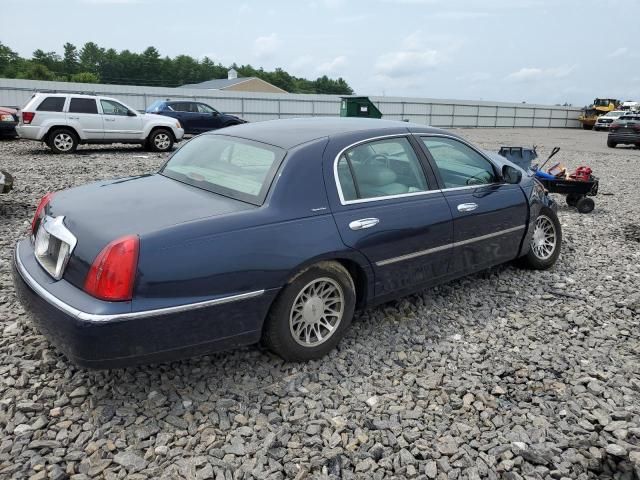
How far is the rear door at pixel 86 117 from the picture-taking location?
1367 centimetres

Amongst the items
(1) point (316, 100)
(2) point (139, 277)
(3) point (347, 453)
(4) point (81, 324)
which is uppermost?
(1) point (316, 100)

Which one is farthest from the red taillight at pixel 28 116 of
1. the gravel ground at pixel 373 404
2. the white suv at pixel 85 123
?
the gravel ground at pixel 373 404

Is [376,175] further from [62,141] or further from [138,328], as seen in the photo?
[62,141]

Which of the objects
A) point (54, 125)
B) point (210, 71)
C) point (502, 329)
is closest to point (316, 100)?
point (54, 125)

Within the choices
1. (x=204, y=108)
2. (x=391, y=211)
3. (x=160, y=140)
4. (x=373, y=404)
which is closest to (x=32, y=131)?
(x=160, y=140)

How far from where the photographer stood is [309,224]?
326cm

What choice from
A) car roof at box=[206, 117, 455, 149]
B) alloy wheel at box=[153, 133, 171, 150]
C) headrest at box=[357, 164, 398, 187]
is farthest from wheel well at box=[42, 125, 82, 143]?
headrest at box=[357, 164, 398, 187]

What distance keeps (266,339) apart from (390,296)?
106 centimetres

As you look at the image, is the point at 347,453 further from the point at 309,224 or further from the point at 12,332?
the point at 12,332

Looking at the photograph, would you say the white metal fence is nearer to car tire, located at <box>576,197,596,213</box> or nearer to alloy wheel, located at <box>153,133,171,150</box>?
alloy wheel, located at <box>153,133,171,150</box>

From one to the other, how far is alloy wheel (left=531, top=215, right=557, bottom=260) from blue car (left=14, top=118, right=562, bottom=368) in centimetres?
83

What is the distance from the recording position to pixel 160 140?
49.5 ft

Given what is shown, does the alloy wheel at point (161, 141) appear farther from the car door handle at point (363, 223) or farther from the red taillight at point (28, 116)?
the car door handle at point (363, 223)

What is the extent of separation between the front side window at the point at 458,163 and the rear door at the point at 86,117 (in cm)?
1208
